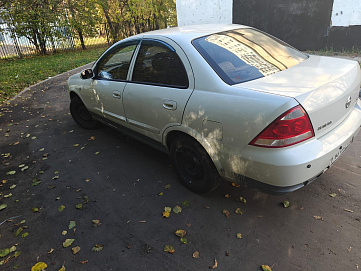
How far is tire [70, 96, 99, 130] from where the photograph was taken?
507cm

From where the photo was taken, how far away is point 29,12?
15.0 meters

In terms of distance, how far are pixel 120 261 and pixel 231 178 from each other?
124 cm

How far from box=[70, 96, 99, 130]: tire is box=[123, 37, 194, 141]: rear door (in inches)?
70.0

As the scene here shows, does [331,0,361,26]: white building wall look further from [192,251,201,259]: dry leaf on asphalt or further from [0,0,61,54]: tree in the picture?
[0,0,61,54]: tree

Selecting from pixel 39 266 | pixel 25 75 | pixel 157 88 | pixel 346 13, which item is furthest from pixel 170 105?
pixel 25 75

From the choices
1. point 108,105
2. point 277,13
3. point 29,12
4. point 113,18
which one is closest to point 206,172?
point 108,105

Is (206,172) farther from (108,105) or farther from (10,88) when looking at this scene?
(10,88)

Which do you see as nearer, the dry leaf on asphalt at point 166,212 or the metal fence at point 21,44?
the dry leaf on asphalt at point 166,212

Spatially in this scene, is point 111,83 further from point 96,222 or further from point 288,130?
point 288,130

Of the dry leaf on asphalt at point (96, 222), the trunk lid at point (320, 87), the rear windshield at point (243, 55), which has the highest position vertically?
the rear windshield at point (243, 55)

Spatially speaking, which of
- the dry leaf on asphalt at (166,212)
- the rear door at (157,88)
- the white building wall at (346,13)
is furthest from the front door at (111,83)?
the white building wall at (346,13)

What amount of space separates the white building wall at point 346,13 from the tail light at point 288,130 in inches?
347

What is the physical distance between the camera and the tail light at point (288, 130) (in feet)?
6.78

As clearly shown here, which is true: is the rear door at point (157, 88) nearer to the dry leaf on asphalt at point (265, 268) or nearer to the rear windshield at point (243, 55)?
the rear windshield at point (243, 55)
